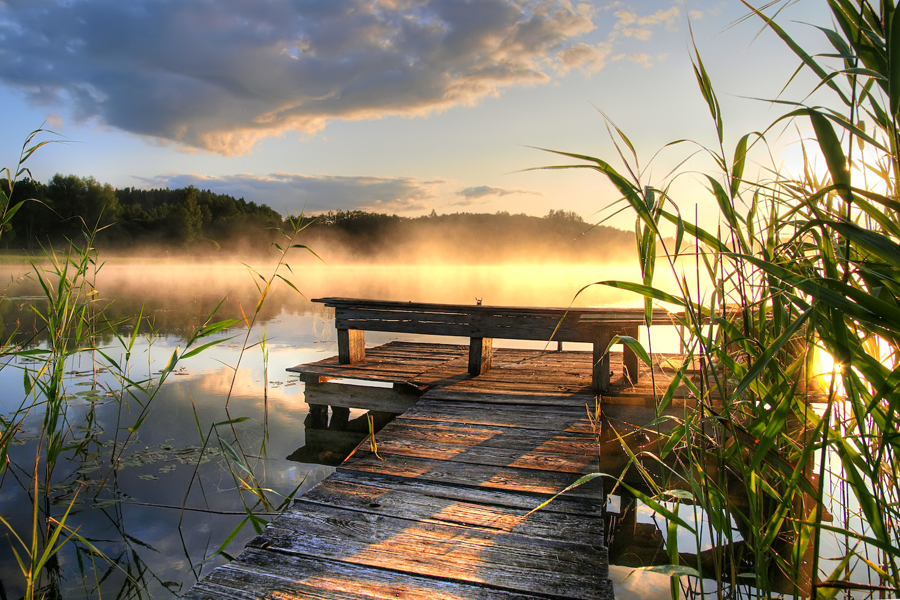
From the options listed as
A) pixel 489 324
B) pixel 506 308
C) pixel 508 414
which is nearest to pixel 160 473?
pixel 508 414

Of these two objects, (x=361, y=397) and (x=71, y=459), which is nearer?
(x=71, y=459)

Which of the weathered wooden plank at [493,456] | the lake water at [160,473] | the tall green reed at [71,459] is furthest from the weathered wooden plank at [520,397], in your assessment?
the tall green reed at [71,459]

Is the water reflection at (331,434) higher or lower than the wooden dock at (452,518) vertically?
lower

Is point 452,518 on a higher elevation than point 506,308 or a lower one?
lower

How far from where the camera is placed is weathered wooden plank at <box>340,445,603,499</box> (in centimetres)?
304

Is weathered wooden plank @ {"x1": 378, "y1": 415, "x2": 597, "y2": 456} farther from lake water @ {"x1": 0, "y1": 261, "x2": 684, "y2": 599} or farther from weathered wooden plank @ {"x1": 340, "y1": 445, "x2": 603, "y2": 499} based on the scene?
lake water @ {"x1": 0, "y1": 261, "x2": 684, "y2": 599}

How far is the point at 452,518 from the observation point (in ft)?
8.78

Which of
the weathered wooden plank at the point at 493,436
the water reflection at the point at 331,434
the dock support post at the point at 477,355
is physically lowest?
the water reflection at the point at 331,434

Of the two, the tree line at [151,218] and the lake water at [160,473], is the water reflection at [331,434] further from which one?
the tree line at [151,218]

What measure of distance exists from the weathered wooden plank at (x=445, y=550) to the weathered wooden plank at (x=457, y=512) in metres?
0.06

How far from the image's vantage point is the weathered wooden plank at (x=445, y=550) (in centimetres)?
213

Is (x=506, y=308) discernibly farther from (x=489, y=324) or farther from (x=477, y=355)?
(x=477, y=355)

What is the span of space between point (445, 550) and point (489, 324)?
347cm

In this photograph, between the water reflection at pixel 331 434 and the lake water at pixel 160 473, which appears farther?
the water reflection at pixel 331 434
